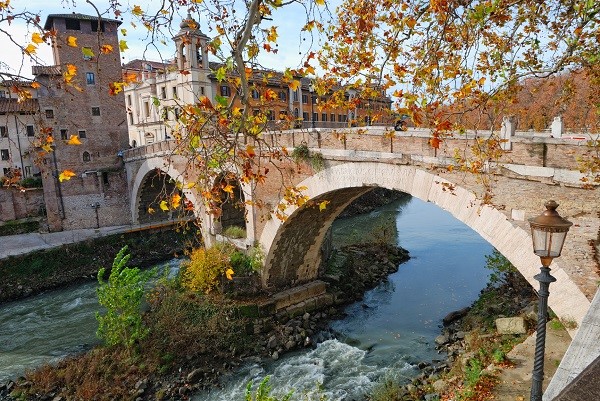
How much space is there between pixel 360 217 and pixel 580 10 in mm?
20179

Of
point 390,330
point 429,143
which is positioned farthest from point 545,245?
point 390,330

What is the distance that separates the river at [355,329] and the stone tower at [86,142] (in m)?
5.71

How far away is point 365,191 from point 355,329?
12.1 feet

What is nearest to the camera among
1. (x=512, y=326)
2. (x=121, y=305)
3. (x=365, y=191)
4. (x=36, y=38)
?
(x=36, y=38)

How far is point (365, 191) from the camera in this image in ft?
33.5

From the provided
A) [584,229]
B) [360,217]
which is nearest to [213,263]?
[584,229]

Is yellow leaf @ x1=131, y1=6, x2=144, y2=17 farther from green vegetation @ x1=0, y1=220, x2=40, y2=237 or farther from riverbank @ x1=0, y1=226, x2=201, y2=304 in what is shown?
green vegetation @ x1=0, y1=220, x2=40, y2=237

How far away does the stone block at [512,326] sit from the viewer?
7.77m

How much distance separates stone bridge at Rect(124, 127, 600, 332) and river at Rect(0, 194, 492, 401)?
9.16 ft

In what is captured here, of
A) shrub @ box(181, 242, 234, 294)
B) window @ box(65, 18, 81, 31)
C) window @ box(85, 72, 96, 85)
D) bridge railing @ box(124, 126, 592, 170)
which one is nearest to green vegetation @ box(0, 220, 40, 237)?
window @ box(85, 72, 96, 85)

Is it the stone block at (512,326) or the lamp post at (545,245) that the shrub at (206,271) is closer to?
the stone block at (512,326)

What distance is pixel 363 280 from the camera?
14.0 metres

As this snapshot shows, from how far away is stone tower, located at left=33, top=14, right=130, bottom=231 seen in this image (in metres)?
19.1

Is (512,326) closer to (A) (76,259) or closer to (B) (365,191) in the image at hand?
(B) (365,191)
